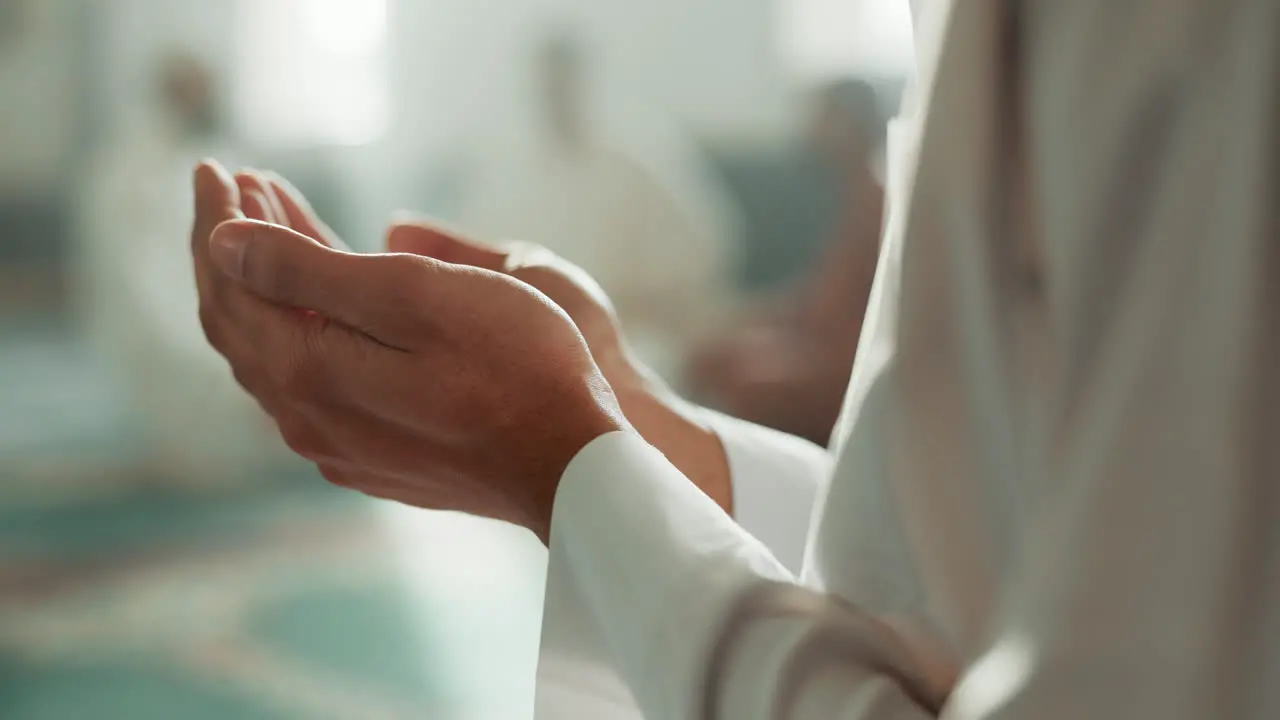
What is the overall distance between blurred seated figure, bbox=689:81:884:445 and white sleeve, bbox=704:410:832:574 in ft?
5.95

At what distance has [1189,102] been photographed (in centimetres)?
20

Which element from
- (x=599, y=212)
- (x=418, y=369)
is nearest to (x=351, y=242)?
(x=599, y=212)

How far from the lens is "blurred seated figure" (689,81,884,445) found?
7.69ft

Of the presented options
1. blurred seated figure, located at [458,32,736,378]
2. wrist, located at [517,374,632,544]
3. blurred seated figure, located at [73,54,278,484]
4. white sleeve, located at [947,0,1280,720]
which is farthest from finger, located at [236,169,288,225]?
blurred seated figure, located at [458,32,736,378]

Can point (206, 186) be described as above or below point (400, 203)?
above

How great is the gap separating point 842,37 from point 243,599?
11.6 feet

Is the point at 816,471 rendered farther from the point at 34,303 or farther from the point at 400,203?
the point at 34,303

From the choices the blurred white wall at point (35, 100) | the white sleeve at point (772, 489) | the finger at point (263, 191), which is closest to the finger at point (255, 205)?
the finger at point (263, 191)

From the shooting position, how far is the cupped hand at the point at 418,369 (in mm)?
335

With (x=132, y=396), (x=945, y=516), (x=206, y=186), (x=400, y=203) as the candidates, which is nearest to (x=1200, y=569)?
(x=945, y=516)

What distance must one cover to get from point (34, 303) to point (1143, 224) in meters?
4.60

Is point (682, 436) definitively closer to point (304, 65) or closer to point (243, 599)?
point (243, 599)

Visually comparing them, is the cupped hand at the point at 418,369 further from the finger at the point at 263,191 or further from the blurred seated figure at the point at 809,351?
the blurred seated figure at the point at 809,351

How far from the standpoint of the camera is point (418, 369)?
14.1 inches
